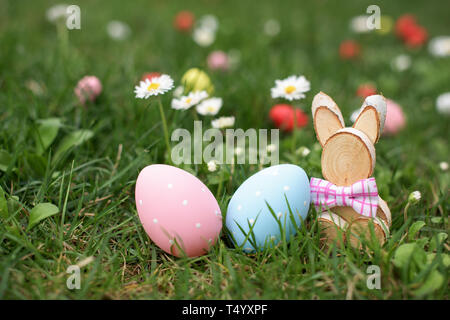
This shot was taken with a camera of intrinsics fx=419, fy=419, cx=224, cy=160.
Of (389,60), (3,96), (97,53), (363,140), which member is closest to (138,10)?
(97,53)

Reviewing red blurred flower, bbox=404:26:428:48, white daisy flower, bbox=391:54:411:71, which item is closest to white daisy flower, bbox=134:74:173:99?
white daisy flower, bbox=391:54:411:71

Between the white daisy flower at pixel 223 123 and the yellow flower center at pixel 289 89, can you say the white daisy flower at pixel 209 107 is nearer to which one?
the white daisy flower at pixel 223 123

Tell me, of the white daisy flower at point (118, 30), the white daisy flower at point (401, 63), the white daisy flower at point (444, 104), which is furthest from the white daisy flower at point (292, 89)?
the white daisy flower at point (118, 30)

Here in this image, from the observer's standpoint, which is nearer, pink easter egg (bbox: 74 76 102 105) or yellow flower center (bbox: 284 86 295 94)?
yellow flower center (bbox: 284 86 295 94)

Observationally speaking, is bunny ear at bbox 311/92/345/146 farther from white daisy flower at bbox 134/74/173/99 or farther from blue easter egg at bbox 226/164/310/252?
white daisy flower at bbox 134/74/173/99

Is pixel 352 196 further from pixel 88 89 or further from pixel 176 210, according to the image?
pixel 88 89
